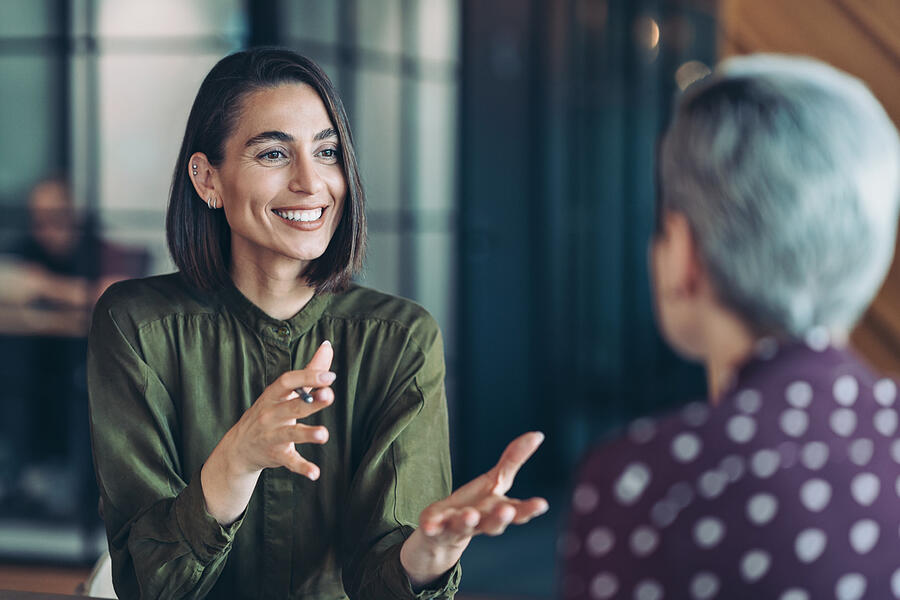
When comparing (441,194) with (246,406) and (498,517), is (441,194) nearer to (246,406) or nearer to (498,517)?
(246,406)

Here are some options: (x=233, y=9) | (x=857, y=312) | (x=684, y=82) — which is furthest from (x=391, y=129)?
(x=857, y=312)

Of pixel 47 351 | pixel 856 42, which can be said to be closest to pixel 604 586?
pixel 856 42

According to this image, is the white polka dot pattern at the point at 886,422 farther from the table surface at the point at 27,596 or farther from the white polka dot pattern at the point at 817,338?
the table surface at the point at 27,596

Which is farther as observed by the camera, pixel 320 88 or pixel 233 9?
pixel 233 9

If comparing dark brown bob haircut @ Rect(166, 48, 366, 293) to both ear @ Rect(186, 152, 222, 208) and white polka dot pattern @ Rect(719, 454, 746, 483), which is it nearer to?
ear @ Rect(186, 152, 222, 208)

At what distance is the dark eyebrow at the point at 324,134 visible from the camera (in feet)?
4.37

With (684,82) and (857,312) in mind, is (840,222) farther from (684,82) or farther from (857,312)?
(684,82)

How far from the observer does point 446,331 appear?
4270 mm

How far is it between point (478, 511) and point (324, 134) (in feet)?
1.81

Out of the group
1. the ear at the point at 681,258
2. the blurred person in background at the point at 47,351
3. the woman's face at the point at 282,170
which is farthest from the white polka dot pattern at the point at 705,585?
the blurred person in background at the point at 47,351

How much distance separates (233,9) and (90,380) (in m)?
2.39

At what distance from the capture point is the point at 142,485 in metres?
1.27

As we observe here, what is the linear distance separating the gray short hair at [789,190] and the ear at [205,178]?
2.45ft

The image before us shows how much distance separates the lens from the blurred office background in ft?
11.6
